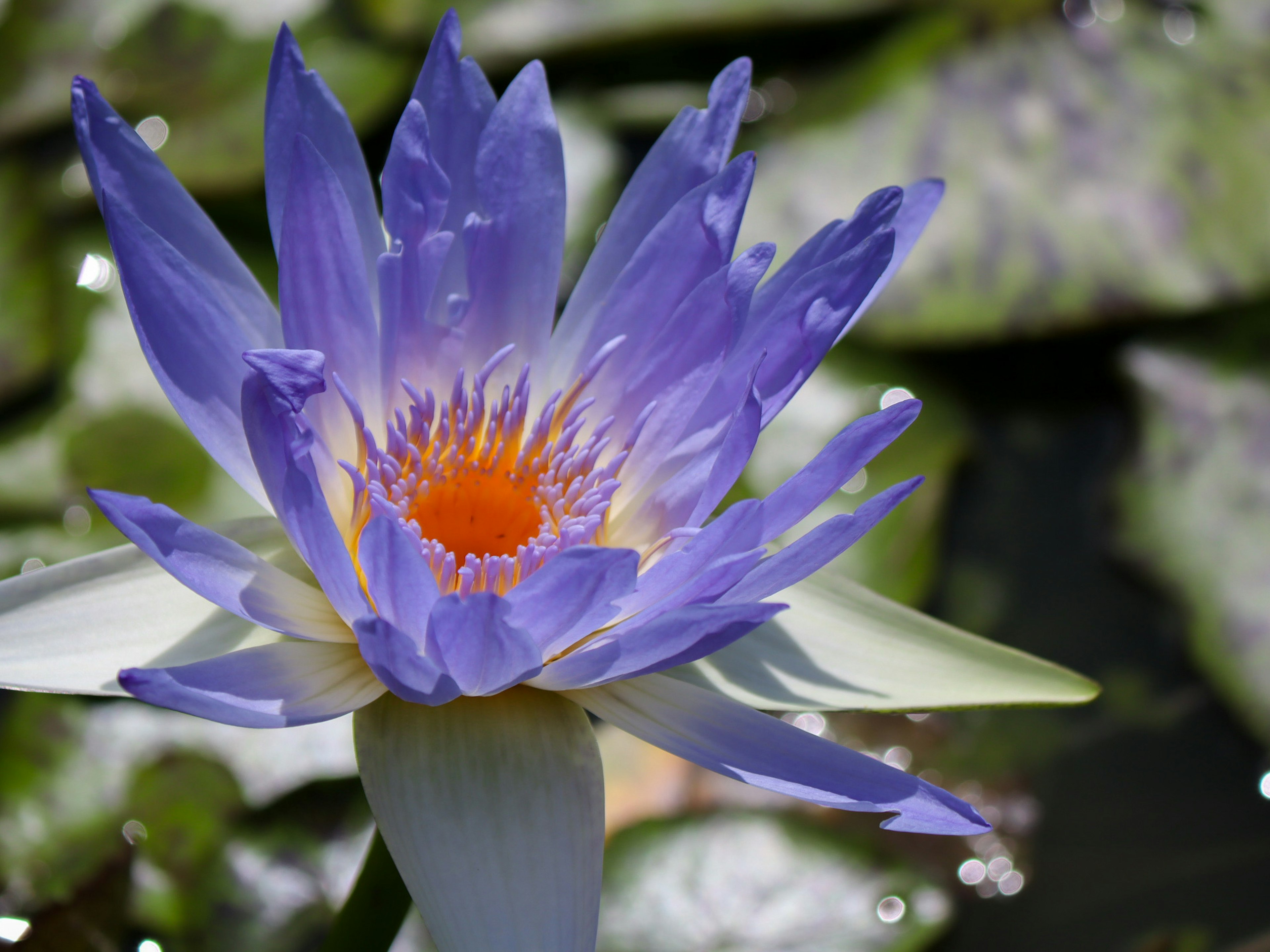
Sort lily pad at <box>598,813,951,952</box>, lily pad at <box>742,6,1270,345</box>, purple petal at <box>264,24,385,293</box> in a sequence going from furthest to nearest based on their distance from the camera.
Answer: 1. lily pad at <box>742,6,1270,345</box>
2. lily pad at <box>598,813,951,952</box>
3. purple petal at <box>264,24,385,293</box>

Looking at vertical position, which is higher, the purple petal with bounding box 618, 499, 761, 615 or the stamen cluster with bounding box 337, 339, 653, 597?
the purple petal with bounding box 618, 499, 761, 615

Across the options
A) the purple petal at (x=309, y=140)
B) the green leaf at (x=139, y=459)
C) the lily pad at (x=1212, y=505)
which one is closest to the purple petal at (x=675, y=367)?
the purple petal at (x=309, y=140)

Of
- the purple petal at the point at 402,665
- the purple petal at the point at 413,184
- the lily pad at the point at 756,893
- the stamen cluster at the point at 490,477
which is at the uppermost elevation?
the purple petal at the point at 413,184

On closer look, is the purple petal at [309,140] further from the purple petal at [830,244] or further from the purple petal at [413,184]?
the purple petal at [830,244]

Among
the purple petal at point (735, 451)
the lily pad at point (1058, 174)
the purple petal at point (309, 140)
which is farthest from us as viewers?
the lily pad at point (1058, 174)

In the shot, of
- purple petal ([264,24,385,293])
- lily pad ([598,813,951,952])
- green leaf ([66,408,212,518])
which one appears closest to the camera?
purple petal ([264,24,385,293])

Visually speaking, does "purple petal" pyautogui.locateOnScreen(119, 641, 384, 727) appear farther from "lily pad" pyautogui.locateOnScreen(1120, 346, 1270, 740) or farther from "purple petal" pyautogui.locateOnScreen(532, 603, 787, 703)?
"lily pad" pyautogui.locateOnScreen(1120, 346, 1270, 740)

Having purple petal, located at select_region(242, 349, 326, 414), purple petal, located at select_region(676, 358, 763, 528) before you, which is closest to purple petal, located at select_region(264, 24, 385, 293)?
purple petal, located at select_region(242, 349, 326, 414)
